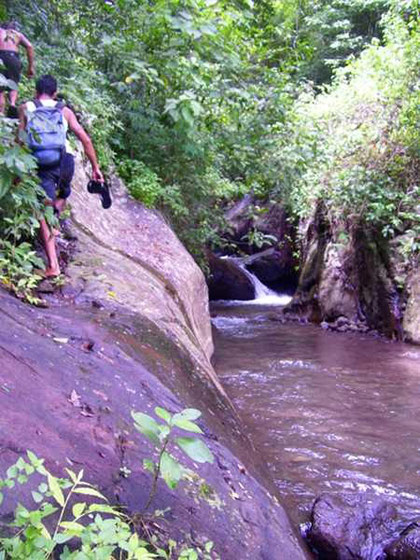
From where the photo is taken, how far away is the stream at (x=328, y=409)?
4.72m

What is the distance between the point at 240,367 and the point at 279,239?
10.9 m

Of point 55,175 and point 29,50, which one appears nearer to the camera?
point 55,175

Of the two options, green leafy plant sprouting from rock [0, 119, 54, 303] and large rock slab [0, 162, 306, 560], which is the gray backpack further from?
large rock slab [0, 162, 306, 560]

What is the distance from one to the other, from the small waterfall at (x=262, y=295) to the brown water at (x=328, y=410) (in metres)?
5.94

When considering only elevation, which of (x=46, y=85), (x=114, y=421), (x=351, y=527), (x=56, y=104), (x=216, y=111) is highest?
(x=216, y=111)

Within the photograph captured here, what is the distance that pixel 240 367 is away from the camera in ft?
27.9

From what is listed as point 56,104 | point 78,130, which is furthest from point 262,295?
point 56,104

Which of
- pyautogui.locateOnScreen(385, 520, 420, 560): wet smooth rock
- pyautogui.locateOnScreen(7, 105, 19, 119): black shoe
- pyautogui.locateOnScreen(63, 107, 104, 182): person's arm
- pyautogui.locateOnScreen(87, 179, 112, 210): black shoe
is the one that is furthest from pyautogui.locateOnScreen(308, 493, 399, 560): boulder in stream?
pyautogui.locateOnScreen(7, 105, 19, 119): black shoe

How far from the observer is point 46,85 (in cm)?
438

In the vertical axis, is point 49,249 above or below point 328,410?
above

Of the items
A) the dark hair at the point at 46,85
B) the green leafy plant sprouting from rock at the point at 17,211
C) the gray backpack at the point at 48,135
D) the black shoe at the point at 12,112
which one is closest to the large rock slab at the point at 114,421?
the green leafy plant sprouting from rock at the point at 17,211

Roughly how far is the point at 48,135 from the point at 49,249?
3.09 feet

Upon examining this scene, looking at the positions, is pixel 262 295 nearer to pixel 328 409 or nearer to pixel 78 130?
pixel 328 409

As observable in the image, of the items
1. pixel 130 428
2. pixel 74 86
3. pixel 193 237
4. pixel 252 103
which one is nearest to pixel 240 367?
pixel 193 237
